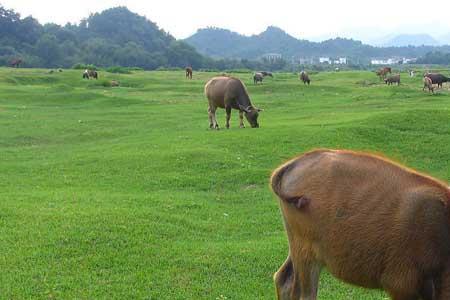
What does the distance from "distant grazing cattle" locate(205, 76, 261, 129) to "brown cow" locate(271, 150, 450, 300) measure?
58.0 feet

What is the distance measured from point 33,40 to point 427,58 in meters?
107

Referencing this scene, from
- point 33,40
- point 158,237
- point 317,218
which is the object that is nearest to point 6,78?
point 158,237

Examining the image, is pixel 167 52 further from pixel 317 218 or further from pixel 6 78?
pixel 317 218

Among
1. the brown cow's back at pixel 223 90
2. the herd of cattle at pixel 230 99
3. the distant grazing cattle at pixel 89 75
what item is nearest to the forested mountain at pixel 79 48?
the distant grazing cattle at pixel 89 75

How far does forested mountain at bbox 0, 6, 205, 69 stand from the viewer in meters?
97.0

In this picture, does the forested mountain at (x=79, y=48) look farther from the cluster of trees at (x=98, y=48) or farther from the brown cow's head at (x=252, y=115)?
the brown cow's head at (x=252, y=115)

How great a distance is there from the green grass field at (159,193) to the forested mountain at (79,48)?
65.6 m

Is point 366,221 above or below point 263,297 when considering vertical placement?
above

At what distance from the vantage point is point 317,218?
Result: 604 centimetres

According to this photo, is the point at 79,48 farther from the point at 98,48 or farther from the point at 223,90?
the point at 223,90

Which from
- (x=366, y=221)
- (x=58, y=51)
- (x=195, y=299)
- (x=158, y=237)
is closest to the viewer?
(x=366, y=221)

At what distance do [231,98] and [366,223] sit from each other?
19185mm

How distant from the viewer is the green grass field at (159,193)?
8.61 meters

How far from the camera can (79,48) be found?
349 feet
